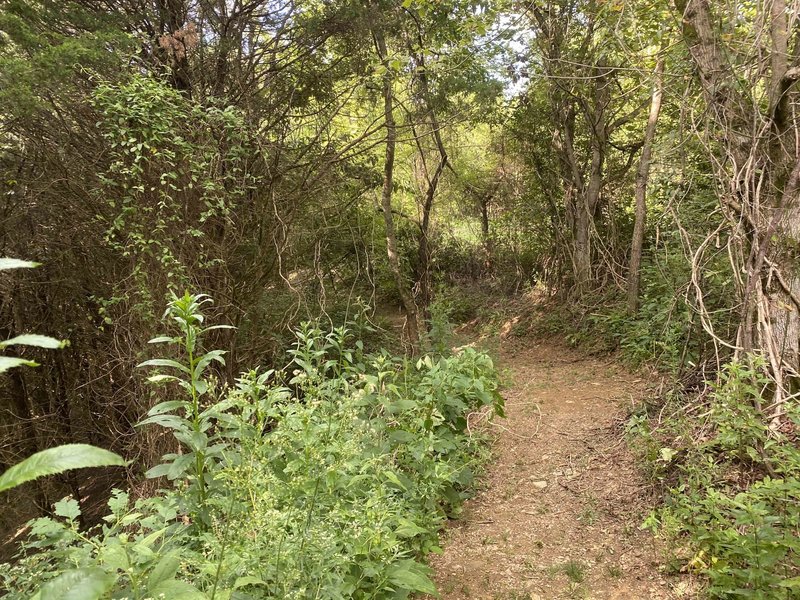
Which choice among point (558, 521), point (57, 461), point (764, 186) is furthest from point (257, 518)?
point (764, 186)

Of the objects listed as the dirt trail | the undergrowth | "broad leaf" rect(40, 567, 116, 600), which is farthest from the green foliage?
"broad leaf" rect(40, 567, 116, 600)

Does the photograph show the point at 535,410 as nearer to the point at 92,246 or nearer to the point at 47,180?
the point at 92,246

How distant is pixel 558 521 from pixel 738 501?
1.22 metres

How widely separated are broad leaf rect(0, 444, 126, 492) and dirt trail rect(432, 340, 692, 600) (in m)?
2.51

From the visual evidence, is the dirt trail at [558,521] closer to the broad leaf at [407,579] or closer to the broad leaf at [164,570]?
the broad leaf at [407,579]

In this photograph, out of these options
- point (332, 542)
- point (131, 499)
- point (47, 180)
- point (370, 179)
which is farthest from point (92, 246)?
point (332, 542)

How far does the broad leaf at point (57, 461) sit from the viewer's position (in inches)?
25.1

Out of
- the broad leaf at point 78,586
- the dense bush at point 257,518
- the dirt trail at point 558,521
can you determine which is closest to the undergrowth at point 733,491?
the dirt trail at point 558,521

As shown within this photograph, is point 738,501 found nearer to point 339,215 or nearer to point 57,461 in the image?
point 57,461

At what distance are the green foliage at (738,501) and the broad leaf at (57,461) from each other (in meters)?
2.51

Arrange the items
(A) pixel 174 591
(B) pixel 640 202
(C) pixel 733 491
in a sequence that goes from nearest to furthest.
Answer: (A) pixel 174 591, (C) pixel 733 491, (B) pixel 640 202

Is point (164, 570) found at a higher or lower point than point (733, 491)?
higher

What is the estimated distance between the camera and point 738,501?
236 centimetres

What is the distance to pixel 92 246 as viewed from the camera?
527 centimetres
